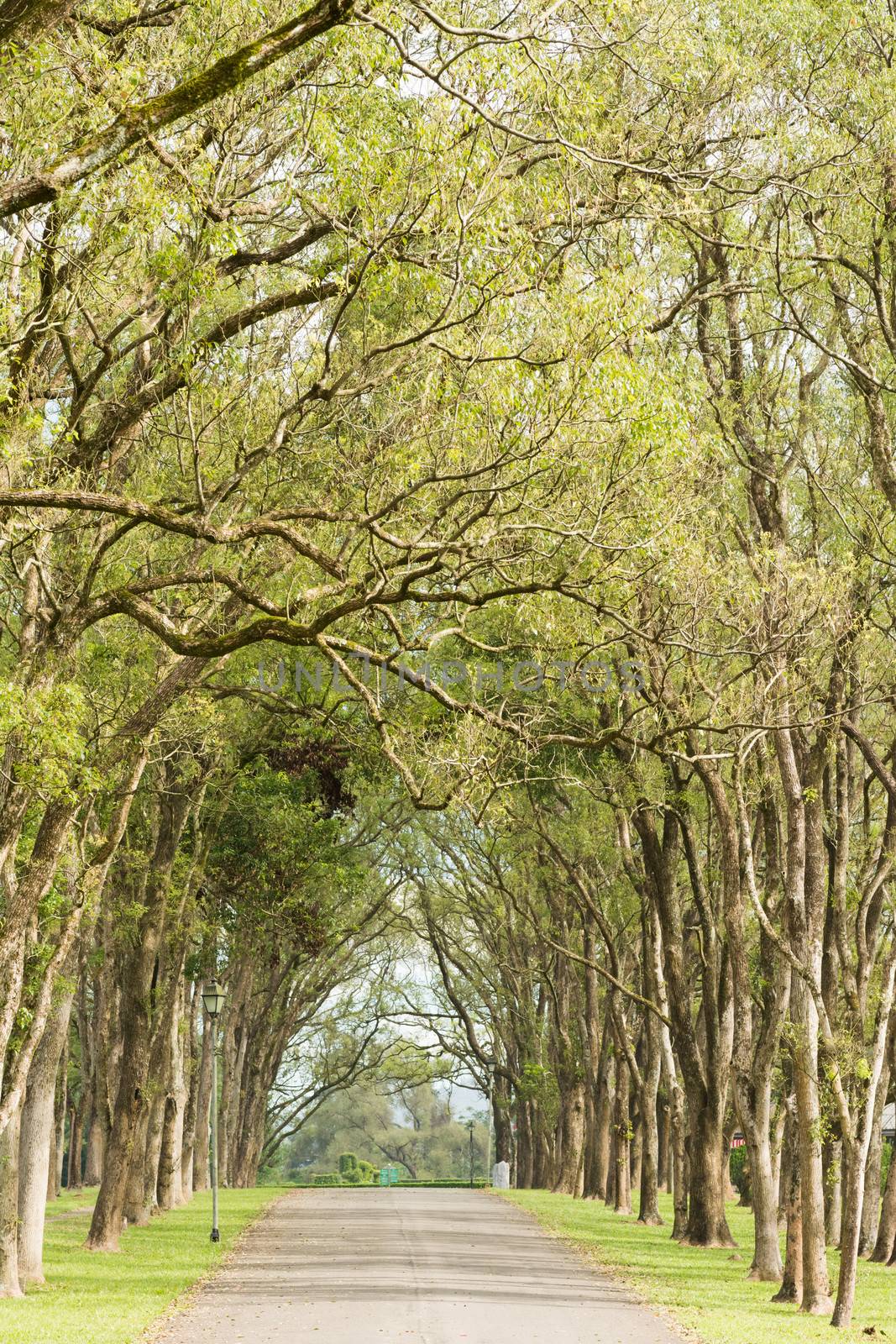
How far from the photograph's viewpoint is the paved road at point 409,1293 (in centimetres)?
1177

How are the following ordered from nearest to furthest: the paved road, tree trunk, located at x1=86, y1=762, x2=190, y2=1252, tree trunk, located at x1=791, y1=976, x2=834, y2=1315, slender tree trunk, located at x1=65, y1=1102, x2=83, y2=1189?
1. the paved road
2. tree trunk, located at x1=791, y1=976, x2=834, y2=1315
3. tree trunk, located at x1=86, y1=762, x2=190, y2=1252
4. slender tree trunk, located at x1=65, y1=1102, x2=83, y2=1189

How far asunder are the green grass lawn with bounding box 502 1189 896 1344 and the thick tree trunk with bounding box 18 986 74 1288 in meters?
6.47

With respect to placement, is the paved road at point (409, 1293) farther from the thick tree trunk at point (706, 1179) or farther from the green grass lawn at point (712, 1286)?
the thick tree trunk at point (706, 1179)

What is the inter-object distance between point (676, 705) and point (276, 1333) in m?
6.87

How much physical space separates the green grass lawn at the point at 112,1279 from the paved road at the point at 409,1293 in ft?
1.35

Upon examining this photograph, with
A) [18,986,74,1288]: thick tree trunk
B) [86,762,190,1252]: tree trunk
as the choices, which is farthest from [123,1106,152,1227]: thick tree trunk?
[18,986,74,1288]: thick tree trunk

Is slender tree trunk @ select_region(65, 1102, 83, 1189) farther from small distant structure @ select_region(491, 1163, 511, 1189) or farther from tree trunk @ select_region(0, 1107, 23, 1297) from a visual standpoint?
tree trunk @ select_region(0, 1107, 23, 1297)

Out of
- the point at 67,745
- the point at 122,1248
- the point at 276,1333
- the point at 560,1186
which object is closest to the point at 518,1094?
the point at 560,1186

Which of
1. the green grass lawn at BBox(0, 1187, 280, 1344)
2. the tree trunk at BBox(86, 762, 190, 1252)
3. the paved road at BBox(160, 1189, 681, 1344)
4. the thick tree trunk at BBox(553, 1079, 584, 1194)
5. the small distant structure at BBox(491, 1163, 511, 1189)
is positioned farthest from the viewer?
the small distant structure at BBox(491, 1163, 511, 1189)

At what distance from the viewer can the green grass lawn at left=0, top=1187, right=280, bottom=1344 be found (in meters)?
12.0

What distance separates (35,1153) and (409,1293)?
14.3 feet

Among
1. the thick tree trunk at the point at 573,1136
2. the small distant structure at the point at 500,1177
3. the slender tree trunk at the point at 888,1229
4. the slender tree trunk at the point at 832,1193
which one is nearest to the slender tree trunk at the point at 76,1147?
the small distant structure at the point at 500,1177

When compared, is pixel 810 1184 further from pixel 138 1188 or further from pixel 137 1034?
pixel 138 1188

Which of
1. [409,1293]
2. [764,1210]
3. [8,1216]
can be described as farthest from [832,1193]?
[8,1216]
